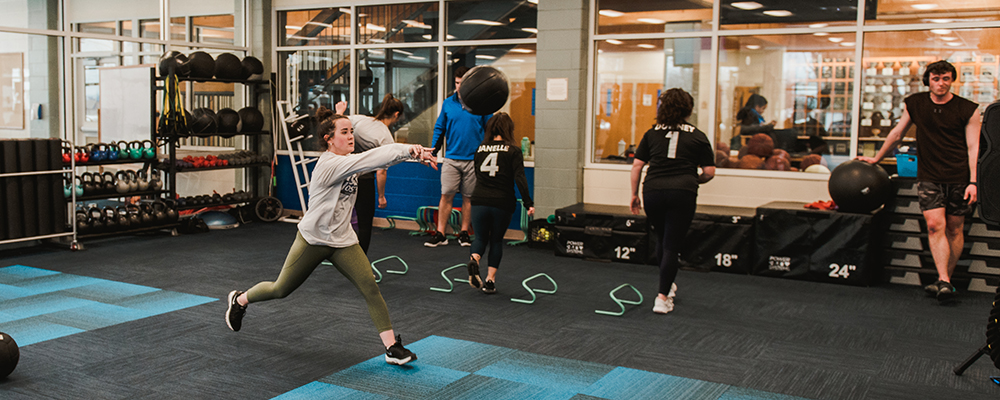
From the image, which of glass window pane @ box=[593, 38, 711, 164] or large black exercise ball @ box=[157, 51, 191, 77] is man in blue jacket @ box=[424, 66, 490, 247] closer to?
glass window pane @ box=[593, 38, 711, 164]

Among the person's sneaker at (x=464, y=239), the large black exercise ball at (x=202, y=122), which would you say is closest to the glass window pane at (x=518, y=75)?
the person's sneaker at (x=464, y=239)

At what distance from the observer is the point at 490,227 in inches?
200

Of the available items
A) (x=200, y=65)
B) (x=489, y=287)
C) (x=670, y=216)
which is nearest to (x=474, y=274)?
(x=489, y=287)

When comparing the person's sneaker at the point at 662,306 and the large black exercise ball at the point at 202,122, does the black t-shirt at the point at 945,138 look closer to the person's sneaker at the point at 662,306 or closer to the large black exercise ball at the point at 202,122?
the person's sneaker at the point at 662,306

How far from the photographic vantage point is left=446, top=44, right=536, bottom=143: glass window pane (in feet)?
26.2

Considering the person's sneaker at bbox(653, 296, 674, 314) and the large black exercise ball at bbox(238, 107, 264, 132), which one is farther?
the large black exercise ball at bbox(238, 107, 264, 132)

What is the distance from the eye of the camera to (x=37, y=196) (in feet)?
21.8

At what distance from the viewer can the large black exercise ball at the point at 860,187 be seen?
5.70 metres

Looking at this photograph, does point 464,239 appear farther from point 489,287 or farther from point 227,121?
A: point 227,121

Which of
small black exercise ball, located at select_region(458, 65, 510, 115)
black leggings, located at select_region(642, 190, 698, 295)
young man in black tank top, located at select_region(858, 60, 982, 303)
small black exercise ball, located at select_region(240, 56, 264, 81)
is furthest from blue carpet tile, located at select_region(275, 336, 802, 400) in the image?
small black exercise ball, located at select_region(240, 56, 264, 81)

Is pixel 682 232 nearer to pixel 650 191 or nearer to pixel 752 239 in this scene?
pixel 650 191

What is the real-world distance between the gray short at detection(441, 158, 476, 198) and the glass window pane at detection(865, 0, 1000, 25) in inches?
142

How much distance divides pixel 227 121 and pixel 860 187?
6.31 m

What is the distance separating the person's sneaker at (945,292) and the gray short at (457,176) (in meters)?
3.78
